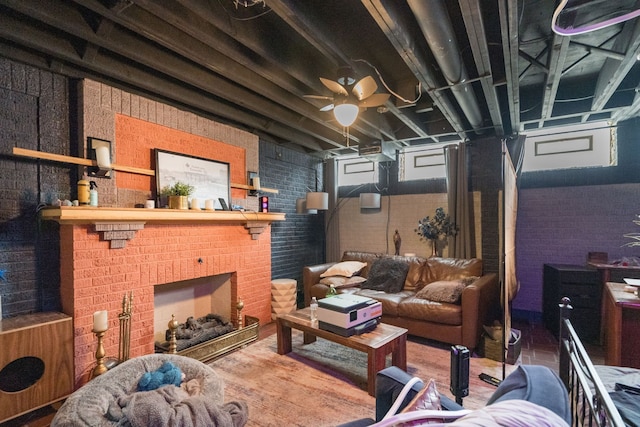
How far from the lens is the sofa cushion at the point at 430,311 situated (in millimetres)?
2951

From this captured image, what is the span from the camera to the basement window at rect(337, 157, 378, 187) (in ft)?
17.3

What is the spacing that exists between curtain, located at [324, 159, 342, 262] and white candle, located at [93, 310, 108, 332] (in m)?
3.71

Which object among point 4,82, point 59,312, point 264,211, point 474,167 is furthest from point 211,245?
point 474,167

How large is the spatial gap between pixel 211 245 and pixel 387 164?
3171mm

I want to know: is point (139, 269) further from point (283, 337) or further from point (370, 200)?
point (370, 200)

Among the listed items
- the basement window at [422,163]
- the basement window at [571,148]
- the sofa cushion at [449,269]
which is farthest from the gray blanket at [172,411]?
the basement window at [571,148]

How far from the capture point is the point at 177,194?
2893mm

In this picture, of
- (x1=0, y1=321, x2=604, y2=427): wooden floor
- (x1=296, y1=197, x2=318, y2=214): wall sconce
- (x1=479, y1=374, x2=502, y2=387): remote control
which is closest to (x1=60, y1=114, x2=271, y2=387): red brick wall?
(x1=0, y1=321, x2=604, y2=427): wooden floor

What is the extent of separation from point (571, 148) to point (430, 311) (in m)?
2.95

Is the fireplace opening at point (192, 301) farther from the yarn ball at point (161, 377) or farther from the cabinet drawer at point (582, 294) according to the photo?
the cabinet drawer at point (582, 294)

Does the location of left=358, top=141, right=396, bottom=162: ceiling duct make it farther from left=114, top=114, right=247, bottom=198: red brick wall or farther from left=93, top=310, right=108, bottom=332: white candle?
left=93, top=310, right=108, bottom=332: white candle

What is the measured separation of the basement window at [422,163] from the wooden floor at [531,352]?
234 centimetres

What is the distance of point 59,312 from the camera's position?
90.8 inches

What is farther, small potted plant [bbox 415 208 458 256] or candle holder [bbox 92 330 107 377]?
small potted plant [bbox 415 208 458 256]
